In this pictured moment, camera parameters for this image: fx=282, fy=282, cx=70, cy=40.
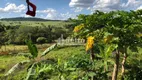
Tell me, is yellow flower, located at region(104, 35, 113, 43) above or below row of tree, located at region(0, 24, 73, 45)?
above

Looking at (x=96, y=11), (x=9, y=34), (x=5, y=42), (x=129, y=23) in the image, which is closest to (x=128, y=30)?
(x=129, y=23)

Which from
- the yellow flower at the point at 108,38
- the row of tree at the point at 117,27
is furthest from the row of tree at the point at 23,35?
the yellow flower at the point at 108,38

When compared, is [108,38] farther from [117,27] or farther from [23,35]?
[23,35]

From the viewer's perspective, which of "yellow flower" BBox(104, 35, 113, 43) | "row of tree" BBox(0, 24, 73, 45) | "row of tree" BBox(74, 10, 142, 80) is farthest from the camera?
"row of tree" BBox(0, 24, 73, 45)

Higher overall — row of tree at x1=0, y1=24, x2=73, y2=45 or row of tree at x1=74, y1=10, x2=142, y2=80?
row of tree at x1=74, y1=10, x2=142, y2=80

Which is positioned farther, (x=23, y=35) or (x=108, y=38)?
(x=23, y=35)

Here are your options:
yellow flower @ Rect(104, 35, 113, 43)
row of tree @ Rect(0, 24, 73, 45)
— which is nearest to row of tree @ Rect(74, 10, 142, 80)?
yellow flower @ Rect(104, 35, 113, 43)

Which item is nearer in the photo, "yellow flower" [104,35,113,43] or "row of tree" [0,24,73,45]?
"yellow flower" [104,35,113,43]

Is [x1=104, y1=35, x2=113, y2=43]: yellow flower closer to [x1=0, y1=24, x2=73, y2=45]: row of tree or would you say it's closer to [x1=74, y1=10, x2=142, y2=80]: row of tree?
[x1=74, y1=10, x2=142, y2=80]: row of tree

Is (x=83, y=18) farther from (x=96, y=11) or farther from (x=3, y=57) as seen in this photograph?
(x=3, y=57)

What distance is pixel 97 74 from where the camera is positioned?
14.6 meters

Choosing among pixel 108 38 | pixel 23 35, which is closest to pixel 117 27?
pixel 108 38

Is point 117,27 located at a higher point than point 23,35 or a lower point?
higher

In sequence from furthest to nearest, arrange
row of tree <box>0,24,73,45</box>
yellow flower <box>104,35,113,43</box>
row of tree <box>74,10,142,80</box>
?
row of tree <box>0,24,73,45</box> → yellow flower <box>104,35,113,43</box> → row of tree <box>74,10,142,80</box>
